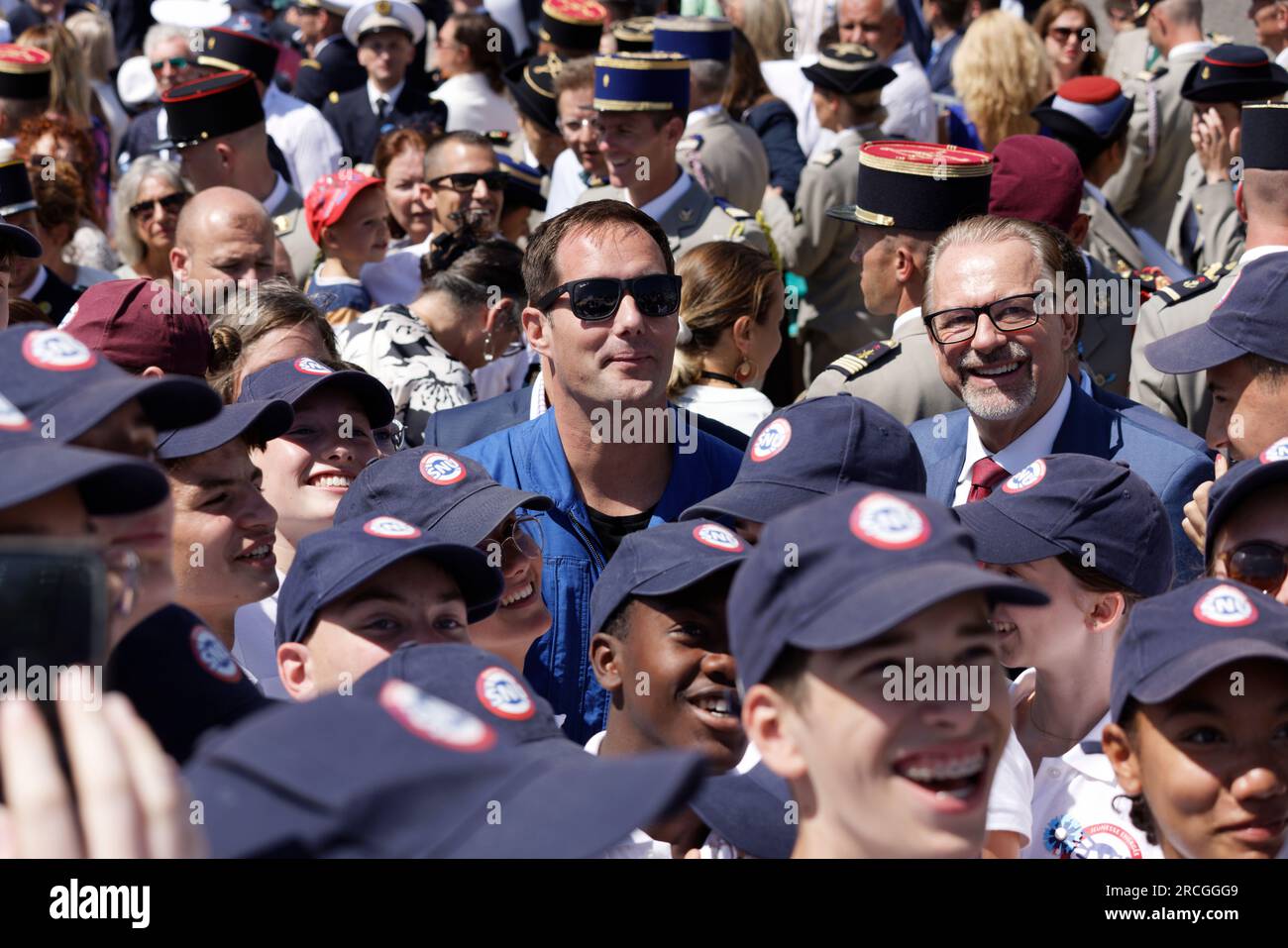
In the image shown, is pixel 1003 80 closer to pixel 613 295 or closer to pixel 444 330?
pixel 444 330

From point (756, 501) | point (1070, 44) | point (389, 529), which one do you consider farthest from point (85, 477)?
point (1070, 44)

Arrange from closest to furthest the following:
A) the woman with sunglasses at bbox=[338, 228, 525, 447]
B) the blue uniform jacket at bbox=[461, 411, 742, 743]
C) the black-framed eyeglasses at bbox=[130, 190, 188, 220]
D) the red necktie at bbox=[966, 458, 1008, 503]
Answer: the blue uniform jacket at bbox=[461, 411, 742, 743], the red necktie at bbox=[966, 458, 1008, 503], the woman with sunglasses at bbox=[338, 228, 525, 447], the black-framed eyeglasses at bbox=[130, 190, 188, 220]

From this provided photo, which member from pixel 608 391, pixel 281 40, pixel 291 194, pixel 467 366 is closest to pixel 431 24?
pixel 281 40

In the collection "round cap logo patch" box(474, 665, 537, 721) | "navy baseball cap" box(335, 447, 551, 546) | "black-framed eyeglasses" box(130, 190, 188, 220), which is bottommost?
"black-framed eyeglasses" box(130, 190, 188, 220)

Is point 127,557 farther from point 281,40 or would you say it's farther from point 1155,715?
point 281,40

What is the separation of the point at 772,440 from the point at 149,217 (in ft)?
14.3

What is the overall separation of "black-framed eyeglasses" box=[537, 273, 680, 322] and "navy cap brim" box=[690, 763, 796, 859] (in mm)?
1734

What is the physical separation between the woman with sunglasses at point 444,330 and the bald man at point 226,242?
416 mm

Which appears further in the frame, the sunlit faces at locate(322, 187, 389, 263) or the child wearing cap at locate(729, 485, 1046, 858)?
the sunlit faces at locate(322, 187, 389, 263)

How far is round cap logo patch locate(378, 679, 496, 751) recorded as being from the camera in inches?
65.1

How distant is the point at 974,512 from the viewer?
3639mm

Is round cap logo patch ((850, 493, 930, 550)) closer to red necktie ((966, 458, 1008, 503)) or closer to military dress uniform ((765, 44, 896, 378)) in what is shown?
red necktie ((966, 458, 1008, 503))

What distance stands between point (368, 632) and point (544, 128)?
639cm

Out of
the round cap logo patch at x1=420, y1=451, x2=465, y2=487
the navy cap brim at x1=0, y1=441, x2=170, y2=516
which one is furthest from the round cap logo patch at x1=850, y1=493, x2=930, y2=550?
the round cap logo patch at x1=420, y1=451, x2=465, y2=487
